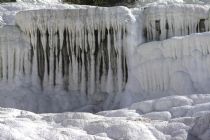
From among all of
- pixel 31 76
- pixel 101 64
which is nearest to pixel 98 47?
pixel 101 64

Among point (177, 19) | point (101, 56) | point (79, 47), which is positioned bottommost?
point (101, 56)

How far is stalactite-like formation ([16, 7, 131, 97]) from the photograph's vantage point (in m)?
18.0

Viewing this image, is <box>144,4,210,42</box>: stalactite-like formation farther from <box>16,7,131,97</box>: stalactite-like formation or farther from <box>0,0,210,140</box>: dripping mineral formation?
<box>16,7,131,97</box>: stalactite-like formation

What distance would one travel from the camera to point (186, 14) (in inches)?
696

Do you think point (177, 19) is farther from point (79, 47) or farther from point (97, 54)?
point (79, 47)

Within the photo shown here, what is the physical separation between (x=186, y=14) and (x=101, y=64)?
2.66 metres

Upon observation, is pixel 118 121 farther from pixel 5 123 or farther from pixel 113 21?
pixel 113 21

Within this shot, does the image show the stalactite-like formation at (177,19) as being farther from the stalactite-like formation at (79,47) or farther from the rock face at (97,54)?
the stalactite-like formation at (79,47)

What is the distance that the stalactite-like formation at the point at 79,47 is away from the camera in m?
18.0

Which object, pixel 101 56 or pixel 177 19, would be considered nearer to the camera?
pixel 177 19

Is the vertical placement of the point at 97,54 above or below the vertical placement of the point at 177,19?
below

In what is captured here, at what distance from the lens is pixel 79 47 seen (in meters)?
18.4

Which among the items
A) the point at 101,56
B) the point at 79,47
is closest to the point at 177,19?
the point at 101,56

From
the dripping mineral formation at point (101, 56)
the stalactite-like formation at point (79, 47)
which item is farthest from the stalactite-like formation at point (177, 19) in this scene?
the stalactite-like formation at point (79, 47)
